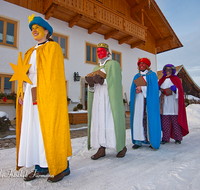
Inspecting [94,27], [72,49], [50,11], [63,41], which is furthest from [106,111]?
[94,27]

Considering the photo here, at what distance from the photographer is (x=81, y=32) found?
9469 mm

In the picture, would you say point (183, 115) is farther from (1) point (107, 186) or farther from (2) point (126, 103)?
(2) point (126, 103)

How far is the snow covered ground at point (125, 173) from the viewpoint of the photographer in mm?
1875

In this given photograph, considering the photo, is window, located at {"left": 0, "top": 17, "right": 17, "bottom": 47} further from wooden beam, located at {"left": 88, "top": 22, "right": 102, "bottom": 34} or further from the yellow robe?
the yellow robe

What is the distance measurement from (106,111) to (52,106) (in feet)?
3.95

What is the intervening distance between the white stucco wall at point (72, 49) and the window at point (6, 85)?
0.29 metres

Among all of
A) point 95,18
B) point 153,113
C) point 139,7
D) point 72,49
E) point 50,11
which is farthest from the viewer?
point 139,7

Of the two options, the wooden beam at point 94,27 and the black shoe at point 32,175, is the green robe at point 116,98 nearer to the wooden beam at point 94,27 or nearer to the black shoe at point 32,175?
the black shoe at point 32,175

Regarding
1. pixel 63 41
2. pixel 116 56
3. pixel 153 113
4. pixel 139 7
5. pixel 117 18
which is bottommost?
pixel 153 113

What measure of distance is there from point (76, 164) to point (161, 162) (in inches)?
54.0

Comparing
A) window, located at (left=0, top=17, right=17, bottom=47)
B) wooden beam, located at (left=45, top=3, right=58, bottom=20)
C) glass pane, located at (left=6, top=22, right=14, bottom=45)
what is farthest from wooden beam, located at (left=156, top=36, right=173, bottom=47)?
glass pane, located at (left=6, top=22, right=14, bottom=45)

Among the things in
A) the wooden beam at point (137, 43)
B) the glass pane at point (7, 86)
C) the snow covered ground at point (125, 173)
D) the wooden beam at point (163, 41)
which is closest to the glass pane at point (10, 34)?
the glass pane at point (7, 86)

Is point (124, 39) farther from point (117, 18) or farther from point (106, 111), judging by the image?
point (106, 111)

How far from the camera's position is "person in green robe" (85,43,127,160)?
9.37 feet
